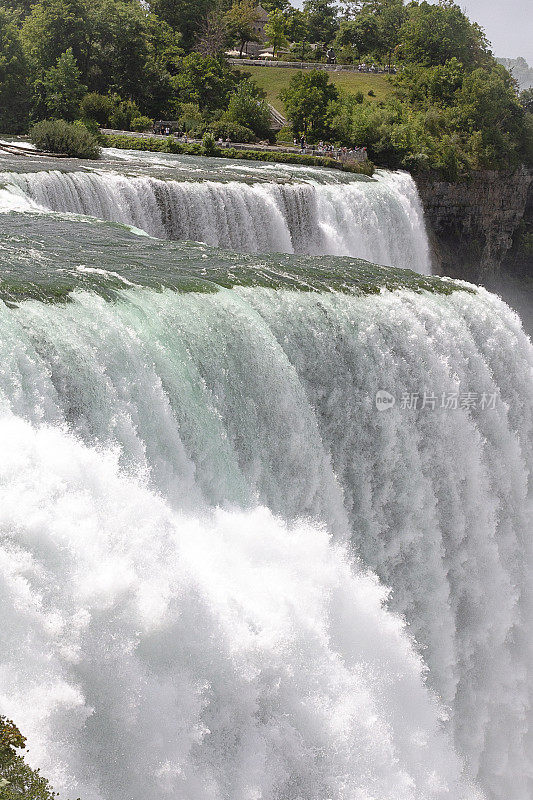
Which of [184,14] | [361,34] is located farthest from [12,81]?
[361,34]

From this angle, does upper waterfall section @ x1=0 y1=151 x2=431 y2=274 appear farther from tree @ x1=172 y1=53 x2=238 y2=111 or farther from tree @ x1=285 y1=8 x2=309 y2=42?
tree @ x1=285 y1=8 x2=309 y2=42

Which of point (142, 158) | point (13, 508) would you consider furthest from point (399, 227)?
point (13, 508)

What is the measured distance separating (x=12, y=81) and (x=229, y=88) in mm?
13247

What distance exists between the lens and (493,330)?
13.3 m

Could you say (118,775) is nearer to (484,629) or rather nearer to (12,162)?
(484,629)

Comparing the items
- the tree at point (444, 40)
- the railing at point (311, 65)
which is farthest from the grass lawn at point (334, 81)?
the tree at point (444, 40)

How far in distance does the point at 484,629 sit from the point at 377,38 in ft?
194

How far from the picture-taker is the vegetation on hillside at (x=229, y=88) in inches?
1366

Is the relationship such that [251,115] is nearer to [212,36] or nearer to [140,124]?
[140,124]

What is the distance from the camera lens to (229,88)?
43781mm

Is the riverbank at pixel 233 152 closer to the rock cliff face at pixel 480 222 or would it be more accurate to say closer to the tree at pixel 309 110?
the rock cliff face at pixel 480 222

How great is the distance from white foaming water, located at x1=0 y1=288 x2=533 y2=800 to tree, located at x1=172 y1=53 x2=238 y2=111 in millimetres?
32009

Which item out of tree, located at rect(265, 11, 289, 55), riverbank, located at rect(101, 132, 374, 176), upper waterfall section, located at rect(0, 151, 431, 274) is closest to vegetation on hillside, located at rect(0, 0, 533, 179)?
riverbank, located at rect(101, 132, 374, 176)

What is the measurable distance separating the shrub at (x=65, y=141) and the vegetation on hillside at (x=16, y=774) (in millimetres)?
22393
